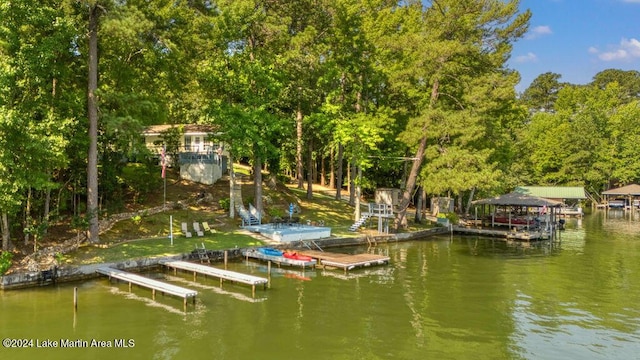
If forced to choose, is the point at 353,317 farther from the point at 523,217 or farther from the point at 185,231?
the point at 523,217

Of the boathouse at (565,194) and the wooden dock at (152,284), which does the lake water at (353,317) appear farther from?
the boathouse at (565,194)

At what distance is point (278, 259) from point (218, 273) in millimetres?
5060

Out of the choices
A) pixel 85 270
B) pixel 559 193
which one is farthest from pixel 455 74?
pixel 559 193

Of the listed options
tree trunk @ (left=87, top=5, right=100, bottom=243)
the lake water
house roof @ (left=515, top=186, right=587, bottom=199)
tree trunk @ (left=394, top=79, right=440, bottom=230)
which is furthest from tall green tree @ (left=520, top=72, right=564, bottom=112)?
tree trunk @ (left=87, top=5, right=100, bottom=243)

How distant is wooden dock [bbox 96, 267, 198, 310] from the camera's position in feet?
59.4

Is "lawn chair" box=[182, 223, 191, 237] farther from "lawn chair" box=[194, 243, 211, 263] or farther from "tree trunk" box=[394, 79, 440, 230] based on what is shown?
"tree trunk" box=[394, 79, 440, 230]

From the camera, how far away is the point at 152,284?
1927cm

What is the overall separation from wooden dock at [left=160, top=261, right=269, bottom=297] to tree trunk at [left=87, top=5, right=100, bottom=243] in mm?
4405

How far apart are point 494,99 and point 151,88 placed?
24.8m

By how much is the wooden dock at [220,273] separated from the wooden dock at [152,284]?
243 cm

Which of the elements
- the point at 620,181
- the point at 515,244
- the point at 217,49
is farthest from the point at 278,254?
the point at 620,181

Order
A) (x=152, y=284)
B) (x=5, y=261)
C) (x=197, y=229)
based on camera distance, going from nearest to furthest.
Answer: (x=152, y=284) → (x=5, y=261) → (x=197, y=229)

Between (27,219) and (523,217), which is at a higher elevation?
(27,219)

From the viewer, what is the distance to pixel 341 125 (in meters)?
37.1
